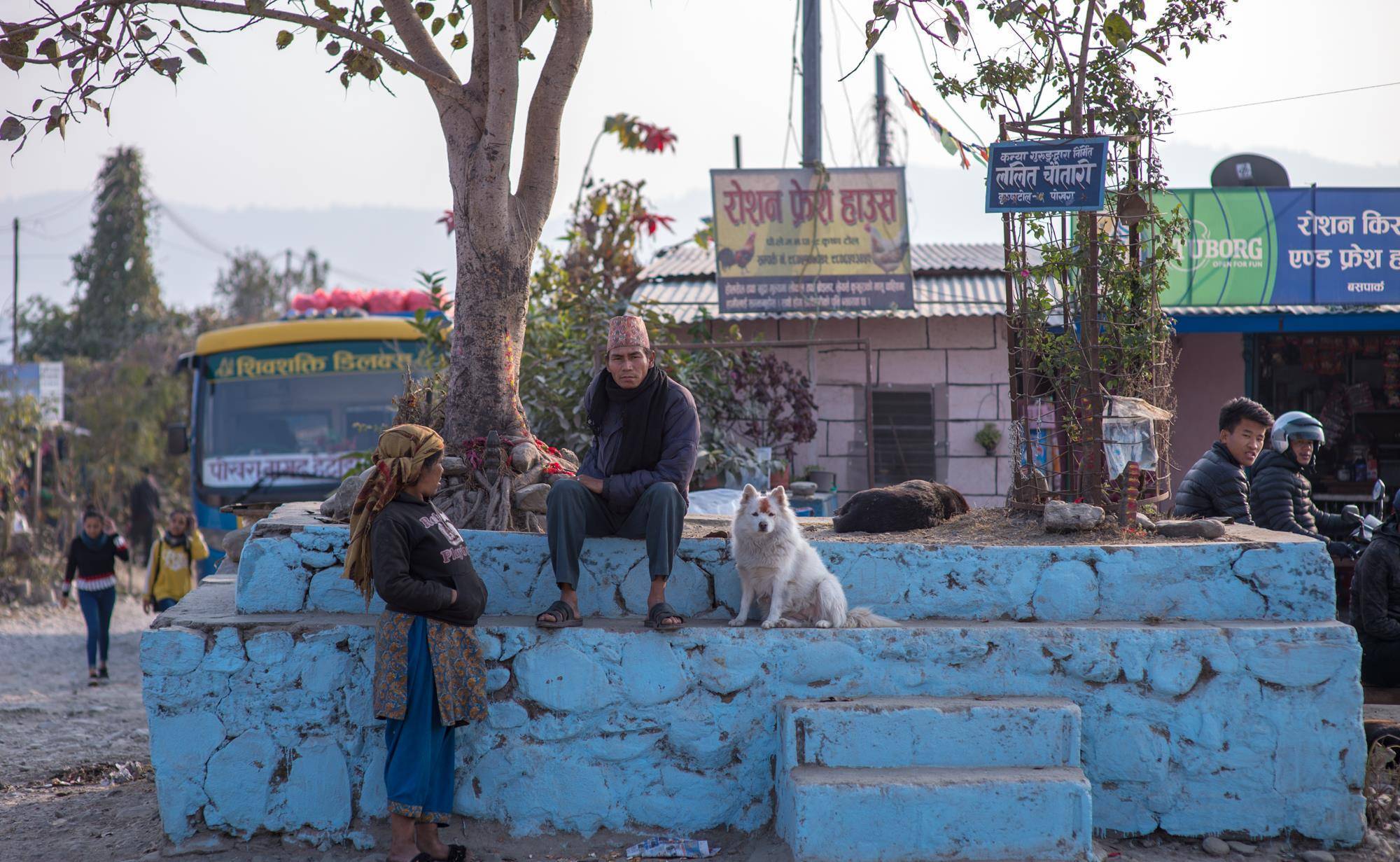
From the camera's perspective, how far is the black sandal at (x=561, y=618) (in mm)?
4458

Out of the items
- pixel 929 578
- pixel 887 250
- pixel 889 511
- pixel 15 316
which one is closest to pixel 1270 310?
pixel 887 250

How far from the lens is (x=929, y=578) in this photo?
4.81 metres

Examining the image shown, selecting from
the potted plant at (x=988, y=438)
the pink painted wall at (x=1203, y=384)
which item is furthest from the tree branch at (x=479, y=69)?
the pink painted wall at (x=1203, y=384)

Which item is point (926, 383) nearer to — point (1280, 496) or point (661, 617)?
point (1280, 496)

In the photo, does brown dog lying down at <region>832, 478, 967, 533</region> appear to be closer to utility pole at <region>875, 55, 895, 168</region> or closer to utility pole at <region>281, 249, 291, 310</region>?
utility pole at <region>875, 55, 895, 168</region>

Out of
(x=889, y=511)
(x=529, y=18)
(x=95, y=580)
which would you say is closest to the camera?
(x=889, y=511)

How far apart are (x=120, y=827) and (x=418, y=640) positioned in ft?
6.41

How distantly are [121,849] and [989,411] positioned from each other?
28.6 feet

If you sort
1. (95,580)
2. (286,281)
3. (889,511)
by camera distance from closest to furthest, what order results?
(889,511), (95,580), (286,281)

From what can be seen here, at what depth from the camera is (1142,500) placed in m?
5.38

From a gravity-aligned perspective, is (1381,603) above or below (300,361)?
below

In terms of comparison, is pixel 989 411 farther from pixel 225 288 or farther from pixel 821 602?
pixel 225 288

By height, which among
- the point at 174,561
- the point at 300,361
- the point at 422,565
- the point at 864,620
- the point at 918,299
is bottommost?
the point at 174,561

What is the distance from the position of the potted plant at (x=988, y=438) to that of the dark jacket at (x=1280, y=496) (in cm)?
458
